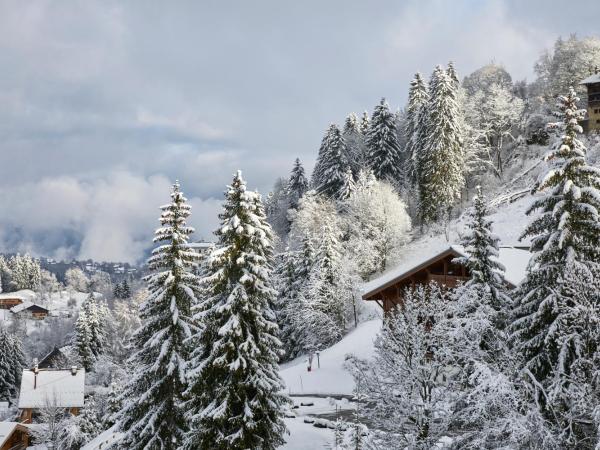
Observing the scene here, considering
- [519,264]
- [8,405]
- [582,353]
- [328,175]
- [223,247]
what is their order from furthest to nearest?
[328,175] → [8,405] → [519,264] → [223,247] → [582,353]

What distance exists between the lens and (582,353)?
15.2 m

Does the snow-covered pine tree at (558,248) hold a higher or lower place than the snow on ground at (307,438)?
higher

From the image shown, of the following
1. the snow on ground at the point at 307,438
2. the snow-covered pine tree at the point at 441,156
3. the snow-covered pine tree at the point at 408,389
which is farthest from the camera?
the snow-covered pine tree at the point at 441,156

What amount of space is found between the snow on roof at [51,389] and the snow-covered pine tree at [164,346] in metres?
39.4

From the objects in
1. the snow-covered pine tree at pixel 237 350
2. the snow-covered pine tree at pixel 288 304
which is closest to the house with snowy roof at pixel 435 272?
the snow-covered pine tree at pixel 237 350

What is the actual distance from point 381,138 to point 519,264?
141 feet

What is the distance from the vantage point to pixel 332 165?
71562 millimetres

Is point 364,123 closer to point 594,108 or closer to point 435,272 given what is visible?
point 594,108

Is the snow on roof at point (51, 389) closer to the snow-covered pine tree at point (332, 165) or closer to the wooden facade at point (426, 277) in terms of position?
the snow-covered pine tree at point (332, 165)

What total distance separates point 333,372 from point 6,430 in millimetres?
33853

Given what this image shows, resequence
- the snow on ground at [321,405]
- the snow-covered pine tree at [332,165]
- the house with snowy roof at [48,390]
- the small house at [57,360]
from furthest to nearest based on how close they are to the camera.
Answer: the small house at [57,360] < the snow-covered pine tree at [332,165] < the house with snowy roof at [48,390] < the snow on ground at [321,405]

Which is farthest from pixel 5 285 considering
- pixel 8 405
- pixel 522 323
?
pixel 522 323

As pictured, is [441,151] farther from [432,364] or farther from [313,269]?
[432,364]

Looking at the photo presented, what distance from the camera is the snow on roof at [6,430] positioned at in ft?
152
